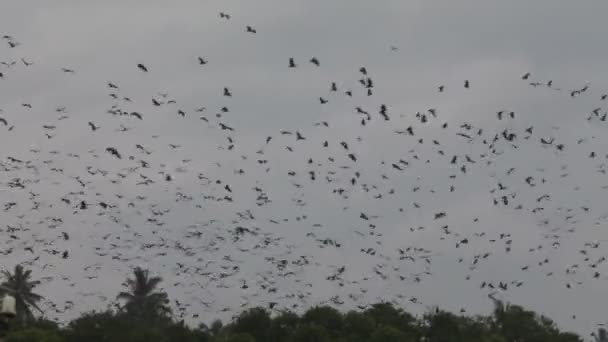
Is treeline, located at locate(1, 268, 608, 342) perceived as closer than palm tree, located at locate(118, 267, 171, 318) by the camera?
Yes

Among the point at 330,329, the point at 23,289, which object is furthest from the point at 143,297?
the point at 330,329

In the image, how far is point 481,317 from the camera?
8662cm

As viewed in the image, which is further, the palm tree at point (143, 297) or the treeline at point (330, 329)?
the palm tree at point (143, 297)

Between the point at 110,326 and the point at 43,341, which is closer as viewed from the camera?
the point at 43,341

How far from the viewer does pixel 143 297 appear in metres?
109

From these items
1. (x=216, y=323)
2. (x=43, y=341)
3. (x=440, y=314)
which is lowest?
(x=43, y=341)

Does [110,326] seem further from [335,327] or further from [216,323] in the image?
[216,323]

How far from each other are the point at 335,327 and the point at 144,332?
1490cm

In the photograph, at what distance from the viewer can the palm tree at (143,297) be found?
10588cm

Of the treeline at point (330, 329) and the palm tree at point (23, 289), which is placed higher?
the palm tree at point (23, 289)

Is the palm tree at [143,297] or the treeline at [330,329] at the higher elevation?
the palm tree at [143,297]

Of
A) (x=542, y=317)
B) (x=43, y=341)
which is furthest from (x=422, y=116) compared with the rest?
(x=542, y=317)

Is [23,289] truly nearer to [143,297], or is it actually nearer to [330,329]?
[143,297]

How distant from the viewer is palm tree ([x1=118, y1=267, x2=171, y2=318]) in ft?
347
